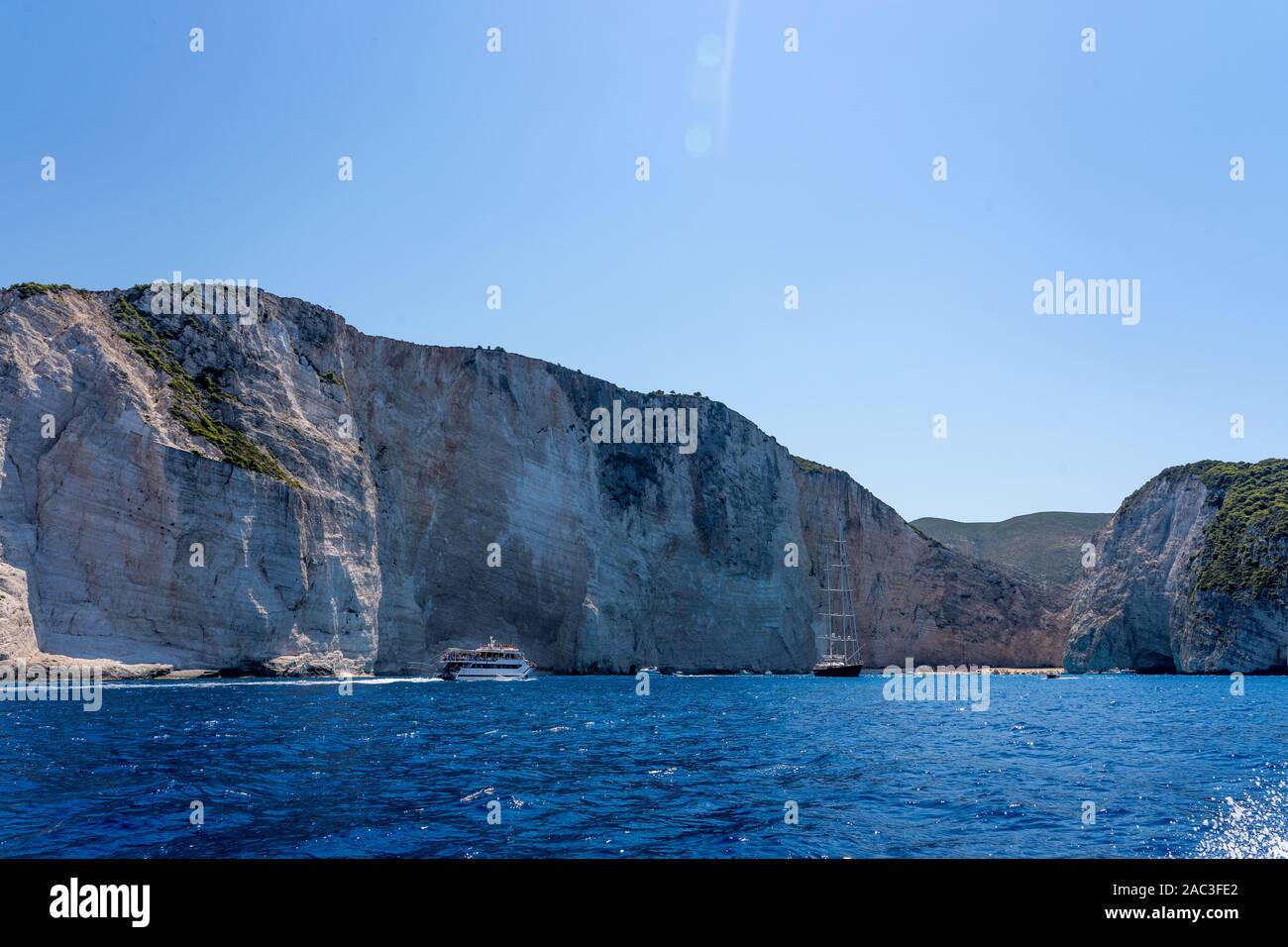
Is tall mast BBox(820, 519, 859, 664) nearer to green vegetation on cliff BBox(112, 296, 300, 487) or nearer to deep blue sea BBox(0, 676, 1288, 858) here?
green vegetation on cliff BBox(112, 296, 300, 487)

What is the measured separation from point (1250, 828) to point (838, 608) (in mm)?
100350

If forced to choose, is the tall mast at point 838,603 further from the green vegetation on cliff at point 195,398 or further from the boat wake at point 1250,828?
the boat wake at point 1250,828

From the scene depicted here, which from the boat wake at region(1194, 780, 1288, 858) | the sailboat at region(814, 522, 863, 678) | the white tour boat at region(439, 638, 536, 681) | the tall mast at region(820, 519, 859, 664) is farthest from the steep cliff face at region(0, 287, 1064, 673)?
the boat wake at region(1194, 780, 1288, 858)

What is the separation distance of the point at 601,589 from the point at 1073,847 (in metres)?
73.6

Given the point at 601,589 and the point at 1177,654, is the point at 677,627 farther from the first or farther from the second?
the point at 1177,654

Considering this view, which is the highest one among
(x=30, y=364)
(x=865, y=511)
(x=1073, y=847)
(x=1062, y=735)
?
(x=30, y=364)

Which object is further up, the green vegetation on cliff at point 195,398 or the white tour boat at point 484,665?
Answer: the green vegetation on cliff at point 195,398

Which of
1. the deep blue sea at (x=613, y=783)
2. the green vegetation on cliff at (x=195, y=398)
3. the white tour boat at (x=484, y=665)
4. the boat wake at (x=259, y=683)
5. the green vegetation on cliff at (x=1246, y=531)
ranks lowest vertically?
the white tour boat at (x=484, y=665)

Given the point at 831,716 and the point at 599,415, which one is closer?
the point at 831,716

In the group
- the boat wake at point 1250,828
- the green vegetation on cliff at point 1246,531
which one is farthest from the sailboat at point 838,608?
the boat wake at point 1250,828

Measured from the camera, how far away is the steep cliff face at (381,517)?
53750 millimetres

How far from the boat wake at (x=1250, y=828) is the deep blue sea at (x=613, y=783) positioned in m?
0.07

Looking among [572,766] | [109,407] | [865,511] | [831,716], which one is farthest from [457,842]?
[865,511]

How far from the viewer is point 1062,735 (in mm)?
33719
